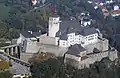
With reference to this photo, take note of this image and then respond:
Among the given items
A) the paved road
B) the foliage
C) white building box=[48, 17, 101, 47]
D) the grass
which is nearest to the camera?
the paved road

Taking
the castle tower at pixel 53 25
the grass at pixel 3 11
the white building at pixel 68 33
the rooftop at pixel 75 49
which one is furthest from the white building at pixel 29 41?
the grass at pixel 3 11

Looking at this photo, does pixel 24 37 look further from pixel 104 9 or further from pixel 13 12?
pixel 104 9

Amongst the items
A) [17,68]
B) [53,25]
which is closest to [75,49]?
[53,25]

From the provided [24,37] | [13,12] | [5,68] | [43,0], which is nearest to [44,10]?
[13,12]

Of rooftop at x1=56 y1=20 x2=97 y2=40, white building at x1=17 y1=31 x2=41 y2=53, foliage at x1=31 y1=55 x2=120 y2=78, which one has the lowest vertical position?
foliage at x1=31 y1=55 x2=120 y2=78

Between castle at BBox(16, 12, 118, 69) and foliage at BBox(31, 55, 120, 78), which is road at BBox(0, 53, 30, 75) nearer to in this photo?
foliage at BBox(31, 55, 120, 78)

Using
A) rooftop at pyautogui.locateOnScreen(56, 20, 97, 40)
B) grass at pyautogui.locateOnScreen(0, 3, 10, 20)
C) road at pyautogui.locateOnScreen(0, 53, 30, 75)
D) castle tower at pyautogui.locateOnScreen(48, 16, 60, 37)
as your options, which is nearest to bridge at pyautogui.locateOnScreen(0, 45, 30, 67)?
road at pyautogui.locateOnScreen(0, 53, 30, 75)

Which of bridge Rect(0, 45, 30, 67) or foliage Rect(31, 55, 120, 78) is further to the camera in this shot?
bridge Rect(0, 45, 30, 67)

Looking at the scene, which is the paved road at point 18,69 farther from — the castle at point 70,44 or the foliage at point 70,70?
the castle at point 70,44

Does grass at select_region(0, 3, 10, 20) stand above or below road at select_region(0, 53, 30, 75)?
above
